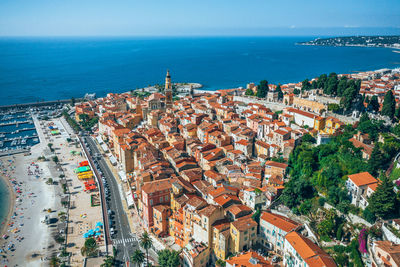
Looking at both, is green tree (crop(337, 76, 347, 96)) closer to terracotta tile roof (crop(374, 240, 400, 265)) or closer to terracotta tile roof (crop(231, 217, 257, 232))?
terracotta tile roof (crop(231, 217, 257, 232))

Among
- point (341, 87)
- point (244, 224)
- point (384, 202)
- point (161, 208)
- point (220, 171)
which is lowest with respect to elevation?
point (161, 208)

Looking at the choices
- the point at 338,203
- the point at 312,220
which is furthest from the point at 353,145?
the point at 312,220

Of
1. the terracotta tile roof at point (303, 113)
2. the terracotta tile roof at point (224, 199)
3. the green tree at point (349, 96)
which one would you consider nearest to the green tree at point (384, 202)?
the terracotta tile roof at point (224, 199)

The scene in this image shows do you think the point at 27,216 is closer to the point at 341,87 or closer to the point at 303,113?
the point at 303,113

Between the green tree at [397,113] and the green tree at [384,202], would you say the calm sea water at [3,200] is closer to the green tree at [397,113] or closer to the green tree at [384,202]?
the green tree at [384,202]

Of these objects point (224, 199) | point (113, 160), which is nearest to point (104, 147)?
point (113, 160)

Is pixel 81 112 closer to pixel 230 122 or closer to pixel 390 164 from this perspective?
pixel 230 122

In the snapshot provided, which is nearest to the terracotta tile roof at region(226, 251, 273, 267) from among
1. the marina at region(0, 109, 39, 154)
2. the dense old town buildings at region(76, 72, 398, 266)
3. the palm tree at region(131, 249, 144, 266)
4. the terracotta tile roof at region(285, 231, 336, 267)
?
the dense old town buildings at region(76, 72, 398, 266)
